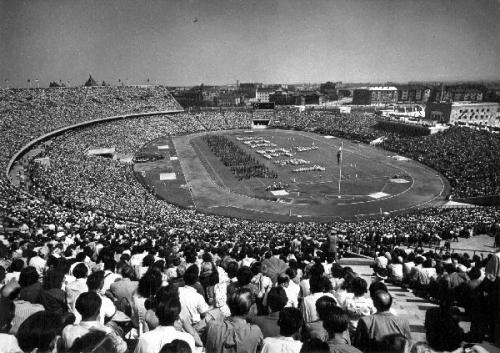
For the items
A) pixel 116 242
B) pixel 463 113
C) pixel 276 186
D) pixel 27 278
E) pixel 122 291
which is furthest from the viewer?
pixel 463 113

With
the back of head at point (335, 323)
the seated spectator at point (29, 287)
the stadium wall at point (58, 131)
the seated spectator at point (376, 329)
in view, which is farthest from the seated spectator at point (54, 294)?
the stadium wall at point (58, 131)

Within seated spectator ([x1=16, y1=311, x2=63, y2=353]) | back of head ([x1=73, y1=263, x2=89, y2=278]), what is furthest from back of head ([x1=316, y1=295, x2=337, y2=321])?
back of head ([x1=73, y1=263, x2=89, y2=278])

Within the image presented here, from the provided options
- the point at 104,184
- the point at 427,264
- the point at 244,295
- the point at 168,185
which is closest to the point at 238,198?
the point at 168,185

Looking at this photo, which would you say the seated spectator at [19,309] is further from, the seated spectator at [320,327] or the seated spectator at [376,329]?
the seated spectator at [376,329]

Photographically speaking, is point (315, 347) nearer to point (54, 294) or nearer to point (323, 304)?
point (323, 304)

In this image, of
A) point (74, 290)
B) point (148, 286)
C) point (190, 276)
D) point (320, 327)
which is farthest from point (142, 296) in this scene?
point (320, 327)
